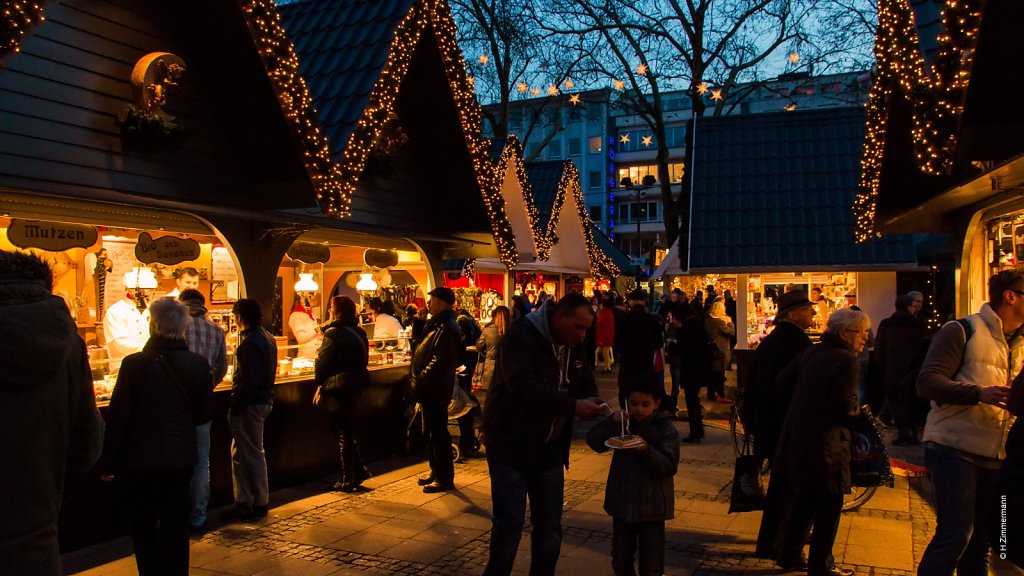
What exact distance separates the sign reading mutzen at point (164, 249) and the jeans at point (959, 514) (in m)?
7.27

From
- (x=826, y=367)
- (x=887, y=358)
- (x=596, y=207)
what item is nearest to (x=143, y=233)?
(x=826, y=367)

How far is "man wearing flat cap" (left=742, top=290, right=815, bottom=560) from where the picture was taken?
19.9 ft

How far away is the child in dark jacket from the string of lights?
449cm

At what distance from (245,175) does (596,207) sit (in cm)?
6509

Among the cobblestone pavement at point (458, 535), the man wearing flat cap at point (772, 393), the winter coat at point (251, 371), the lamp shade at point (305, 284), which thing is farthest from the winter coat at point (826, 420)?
the lamp shade at point (305, 284)

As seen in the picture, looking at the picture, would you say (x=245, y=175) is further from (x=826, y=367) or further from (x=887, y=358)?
(x=887, y=358)

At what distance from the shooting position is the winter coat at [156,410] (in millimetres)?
4777

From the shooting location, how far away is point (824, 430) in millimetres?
5309

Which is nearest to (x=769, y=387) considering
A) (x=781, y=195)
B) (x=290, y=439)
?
(x=290, y=439)

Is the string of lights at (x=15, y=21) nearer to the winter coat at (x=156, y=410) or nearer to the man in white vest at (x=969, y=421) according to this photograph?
the winter coat at (x=156, y=410)

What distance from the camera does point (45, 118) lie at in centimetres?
666

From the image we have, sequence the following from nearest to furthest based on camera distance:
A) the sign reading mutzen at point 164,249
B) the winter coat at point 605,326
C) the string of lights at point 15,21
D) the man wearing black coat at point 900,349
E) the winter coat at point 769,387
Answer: the string of lights at point 15,21, the winter coat at point 769,387, the sign reading mutzen at point 164,249, the man wearing black coat at point 900,349, the winter coat at point 605,326

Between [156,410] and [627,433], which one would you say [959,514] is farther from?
[156,410]

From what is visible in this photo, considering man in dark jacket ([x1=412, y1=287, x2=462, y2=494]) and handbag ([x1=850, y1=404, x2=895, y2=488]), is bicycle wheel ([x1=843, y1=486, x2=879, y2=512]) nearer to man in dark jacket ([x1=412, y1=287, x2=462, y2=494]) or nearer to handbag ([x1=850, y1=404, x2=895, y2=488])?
handbag ([x1=850, y1=404, x2=895, y2=488])
